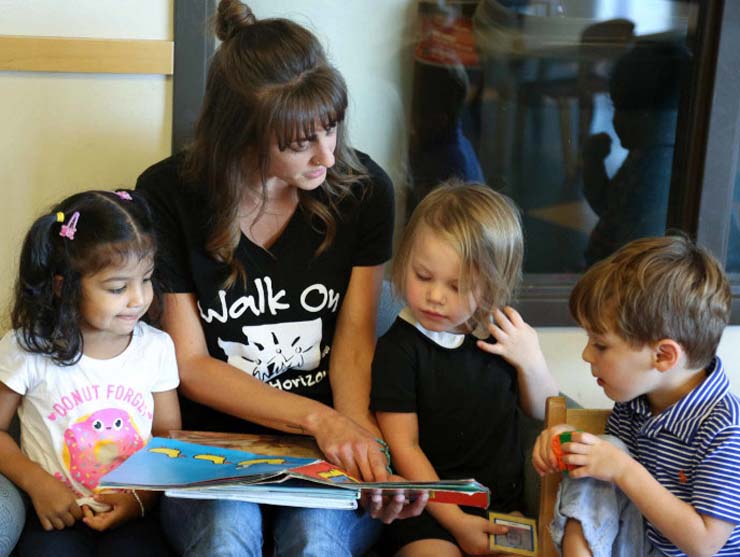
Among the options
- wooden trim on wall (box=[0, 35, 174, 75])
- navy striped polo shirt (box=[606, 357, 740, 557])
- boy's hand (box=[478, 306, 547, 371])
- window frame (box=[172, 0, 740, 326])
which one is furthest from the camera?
window frame (box=[172, 0, 740, 326])

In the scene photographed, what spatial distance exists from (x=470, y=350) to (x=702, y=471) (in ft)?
1.57

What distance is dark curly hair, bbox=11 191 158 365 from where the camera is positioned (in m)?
1.64

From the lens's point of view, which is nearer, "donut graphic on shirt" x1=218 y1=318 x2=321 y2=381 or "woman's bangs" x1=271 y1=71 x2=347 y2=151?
"woman's bangs" x1=271 y1=71 x2=347 y2=151

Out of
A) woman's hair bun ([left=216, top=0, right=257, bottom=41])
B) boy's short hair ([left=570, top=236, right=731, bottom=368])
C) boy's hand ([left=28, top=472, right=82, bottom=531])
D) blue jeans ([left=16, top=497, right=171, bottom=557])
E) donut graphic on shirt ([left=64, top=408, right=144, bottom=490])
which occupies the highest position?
woman's hair bun ([left=216, top=0, right=257, bottom=41])

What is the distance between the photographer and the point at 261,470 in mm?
1445

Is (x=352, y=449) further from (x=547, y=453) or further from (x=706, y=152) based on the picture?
(x=706, y=152)

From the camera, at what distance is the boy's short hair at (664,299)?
4.77 ft

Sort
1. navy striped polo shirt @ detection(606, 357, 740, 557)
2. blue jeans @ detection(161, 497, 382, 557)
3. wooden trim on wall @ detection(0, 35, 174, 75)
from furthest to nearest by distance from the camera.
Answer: wooden trim on wall @ detection(0, 35, 174, 75), blue jeans @ detection(161, 497, 382, 557), navy striped polo shirt @ detection(606, 357, 740, 557)

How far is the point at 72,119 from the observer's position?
1.97 metres

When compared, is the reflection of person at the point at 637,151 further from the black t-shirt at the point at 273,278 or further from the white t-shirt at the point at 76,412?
the white t-shirt at the point at 76,412

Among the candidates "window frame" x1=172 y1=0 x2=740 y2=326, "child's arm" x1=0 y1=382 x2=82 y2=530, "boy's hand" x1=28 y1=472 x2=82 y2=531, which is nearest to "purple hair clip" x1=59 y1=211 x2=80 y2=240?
"child's arm" x1=0 y1=382 x2=82 y2=530

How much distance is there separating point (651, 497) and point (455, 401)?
0.44m

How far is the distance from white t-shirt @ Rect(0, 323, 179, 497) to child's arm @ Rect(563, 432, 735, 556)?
73cm

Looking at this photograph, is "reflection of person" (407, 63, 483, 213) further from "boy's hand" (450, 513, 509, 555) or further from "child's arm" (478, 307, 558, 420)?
"boy's hand" (450, 513, 509, 555)
